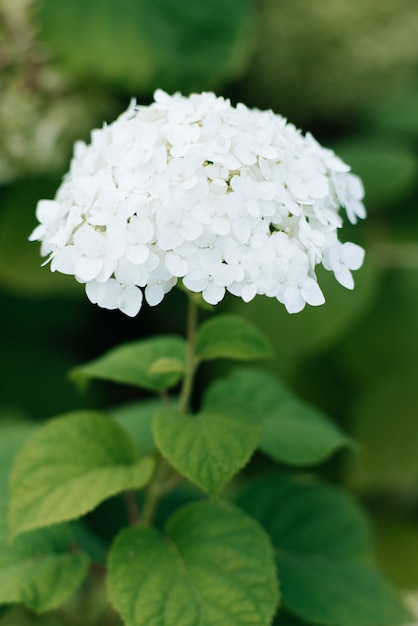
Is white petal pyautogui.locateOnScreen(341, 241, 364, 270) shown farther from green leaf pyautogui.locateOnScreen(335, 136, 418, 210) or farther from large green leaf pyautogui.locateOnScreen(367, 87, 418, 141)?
large green leaf pyautogui.locateOnScreen(367, 87, 418, 141)

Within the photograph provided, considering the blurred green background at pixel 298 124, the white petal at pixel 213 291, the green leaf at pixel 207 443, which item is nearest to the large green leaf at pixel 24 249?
the blurred green background at pixel 298 124

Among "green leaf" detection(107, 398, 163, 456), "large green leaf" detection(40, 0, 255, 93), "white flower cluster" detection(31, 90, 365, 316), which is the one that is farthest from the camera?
"large green leaf" detection(40, 0, 255, 93)

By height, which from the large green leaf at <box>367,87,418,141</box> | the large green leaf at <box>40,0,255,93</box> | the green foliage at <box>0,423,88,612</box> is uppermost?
the large green leaf at <box>367,87,418,141</box>

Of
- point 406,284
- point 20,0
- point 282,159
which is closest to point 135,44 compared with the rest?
point 20,0

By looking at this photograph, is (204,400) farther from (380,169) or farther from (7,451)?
(380,169)

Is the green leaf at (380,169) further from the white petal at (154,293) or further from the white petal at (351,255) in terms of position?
the white petal at (154,293)

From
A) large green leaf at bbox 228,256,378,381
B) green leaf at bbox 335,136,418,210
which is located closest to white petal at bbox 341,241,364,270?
large green leaf at bbox 228,256,378,381
